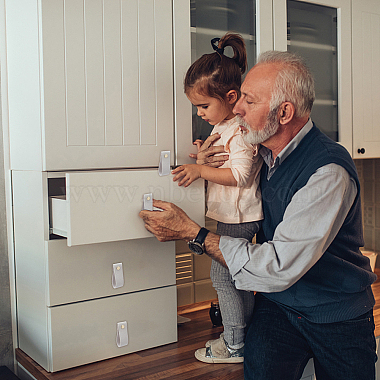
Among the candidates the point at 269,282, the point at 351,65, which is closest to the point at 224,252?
the point at 269,282

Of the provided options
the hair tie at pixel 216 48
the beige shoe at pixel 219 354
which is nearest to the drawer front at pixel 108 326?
the beige shoe at pixel 219 354

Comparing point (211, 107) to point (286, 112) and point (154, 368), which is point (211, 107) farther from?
point (154, 368)

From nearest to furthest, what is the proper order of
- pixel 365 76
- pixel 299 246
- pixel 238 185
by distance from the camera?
pixel 299 246
pixel 238 185
pixel 365 76

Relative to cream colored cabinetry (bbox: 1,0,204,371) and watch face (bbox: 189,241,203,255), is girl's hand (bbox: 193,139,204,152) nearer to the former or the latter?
cream colored cabinetry (bbox: 1,0,204,371)

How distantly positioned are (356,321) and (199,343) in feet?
1.76

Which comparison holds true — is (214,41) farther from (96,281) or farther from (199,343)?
(199,343)

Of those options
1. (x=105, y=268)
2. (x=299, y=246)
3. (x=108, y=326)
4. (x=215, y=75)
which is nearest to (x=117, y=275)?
(x=105, y=268)

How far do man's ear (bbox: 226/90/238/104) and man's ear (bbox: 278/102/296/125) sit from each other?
0.20 metres

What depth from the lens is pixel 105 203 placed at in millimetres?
1130

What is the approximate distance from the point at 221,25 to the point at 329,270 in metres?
0.92

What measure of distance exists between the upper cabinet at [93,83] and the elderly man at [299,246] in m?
0.23

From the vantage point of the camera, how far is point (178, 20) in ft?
4.54

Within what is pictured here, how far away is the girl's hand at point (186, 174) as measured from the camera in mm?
1286

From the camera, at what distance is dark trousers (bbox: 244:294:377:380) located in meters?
1.18
